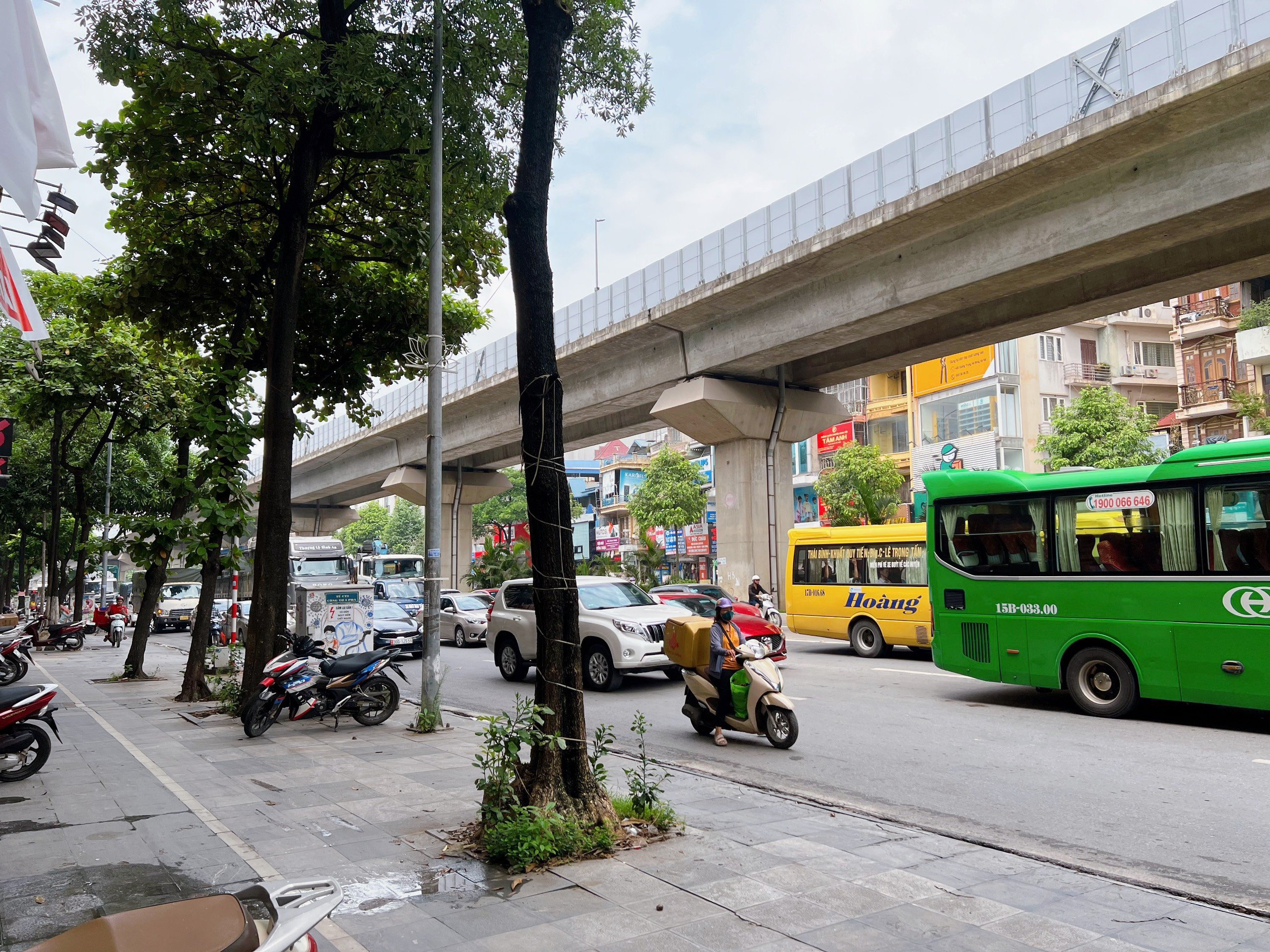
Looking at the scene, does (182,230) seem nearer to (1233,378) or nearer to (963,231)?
(963,231)

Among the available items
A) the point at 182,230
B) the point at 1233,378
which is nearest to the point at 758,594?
the point at 182,230

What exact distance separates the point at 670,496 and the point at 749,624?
3525 cm

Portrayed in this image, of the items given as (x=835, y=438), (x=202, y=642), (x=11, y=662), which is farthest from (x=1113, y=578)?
(x=835, y=438)

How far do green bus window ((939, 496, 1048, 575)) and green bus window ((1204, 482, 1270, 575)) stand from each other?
1.92 metres

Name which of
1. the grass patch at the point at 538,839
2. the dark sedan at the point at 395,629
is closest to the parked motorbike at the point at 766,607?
the dark sedan at the point at 395,629

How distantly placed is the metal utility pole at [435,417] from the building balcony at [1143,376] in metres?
38.7

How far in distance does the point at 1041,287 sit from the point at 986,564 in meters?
9.87

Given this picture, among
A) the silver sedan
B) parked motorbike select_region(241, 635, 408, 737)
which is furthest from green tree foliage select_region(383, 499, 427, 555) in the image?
parked motorbike select_region(241, 635, 408, 737)

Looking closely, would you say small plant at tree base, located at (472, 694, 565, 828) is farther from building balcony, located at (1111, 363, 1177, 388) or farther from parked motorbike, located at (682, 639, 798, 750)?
building balcony, located at (1111, 363, 1177, 388)

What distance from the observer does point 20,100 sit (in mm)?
3955

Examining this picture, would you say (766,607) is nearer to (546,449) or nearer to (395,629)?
(395,629)

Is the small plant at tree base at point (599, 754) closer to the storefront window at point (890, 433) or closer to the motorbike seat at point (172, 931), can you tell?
the motorbike seat at point (172, 931)

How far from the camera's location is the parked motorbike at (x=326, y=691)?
10797 millimetres

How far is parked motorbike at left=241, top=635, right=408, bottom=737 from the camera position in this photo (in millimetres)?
10797
